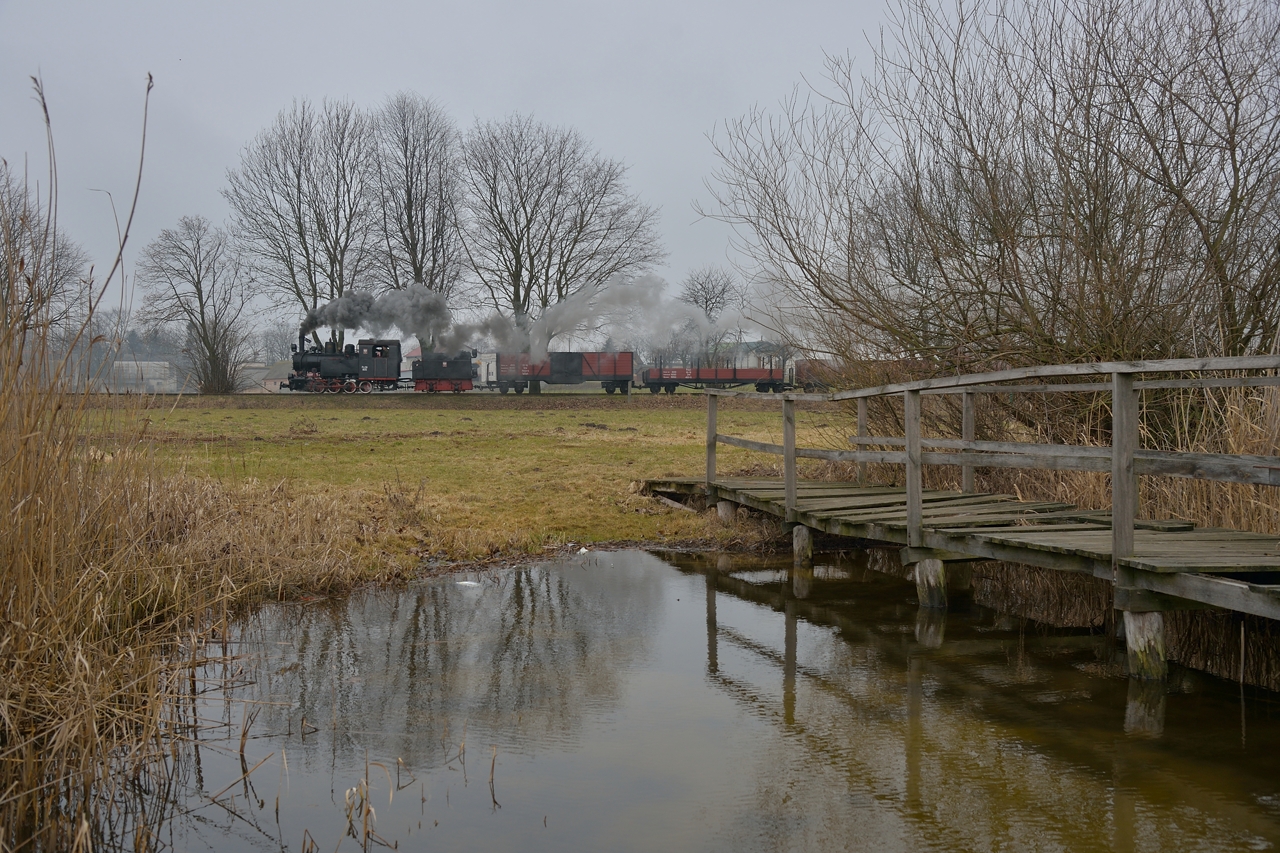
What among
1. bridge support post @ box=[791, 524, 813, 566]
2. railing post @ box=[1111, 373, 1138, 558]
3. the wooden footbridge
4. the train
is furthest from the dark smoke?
railing post @ box=[1111, 373, 1138, 558]

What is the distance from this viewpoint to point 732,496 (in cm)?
1025

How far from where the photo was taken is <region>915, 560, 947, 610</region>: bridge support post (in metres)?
7.20

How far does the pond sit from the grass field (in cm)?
208

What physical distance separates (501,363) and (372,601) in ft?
124

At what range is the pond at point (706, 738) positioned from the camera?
3.72 m

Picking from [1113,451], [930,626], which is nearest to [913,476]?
[930,626]

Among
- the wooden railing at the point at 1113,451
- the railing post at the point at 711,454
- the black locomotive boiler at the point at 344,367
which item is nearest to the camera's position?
the wooden railing at the point at 1113,451

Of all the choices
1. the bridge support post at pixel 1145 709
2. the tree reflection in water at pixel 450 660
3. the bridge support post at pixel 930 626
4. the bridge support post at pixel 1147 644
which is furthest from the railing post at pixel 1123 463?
the tree reflection in water at pixel 450 660

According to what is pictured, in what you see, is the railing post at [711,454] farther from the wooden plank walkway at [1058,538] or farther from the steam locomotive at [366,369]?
the steam locomotive at [366,369]

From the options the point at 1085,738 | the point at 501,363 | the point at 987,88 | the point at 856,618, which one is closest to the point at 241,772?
the point at 1085,738

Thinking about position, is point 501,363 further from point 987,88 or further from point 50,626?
point 50,626

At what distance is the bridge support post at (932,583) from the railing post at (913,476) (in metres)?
0.32

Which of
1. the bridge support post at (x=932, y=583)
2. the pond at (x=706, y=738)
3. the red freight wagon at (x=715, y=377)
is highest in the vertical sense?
the red freight wagon at (x=715, y=377)

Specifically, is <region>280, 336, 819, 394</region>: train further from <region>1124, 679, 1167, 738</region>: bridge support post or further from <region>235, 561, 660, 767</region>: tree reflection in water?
<region>1124, 679, 1167, 738</region>: bridge support post
